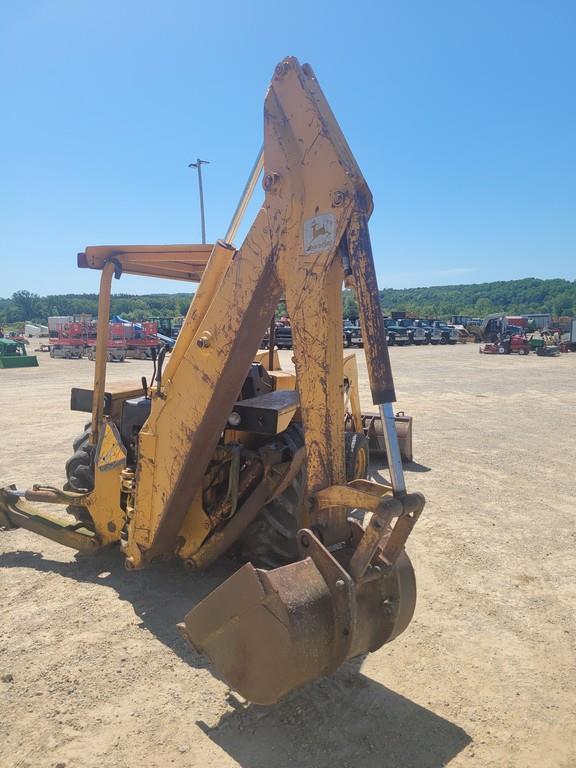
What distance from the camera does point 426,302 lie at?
139 m

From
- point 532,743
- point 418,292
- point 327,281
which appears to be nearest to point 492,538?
point 532,743

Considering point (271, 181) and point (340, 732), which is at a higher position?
point (271, 181)

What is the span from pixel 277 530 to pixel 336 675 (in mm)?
1100

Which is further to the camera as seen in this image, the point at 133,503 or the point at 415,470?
the point at 415,470

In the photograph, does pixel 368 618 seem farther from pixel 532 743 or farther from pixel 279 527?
pixel 279 527

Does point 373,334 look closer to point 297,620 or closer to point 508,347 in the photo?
point 297,620

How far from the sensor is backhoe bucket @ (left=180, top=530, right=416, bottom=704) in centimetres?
239

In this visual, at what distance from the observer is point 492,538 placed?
16.7 ft

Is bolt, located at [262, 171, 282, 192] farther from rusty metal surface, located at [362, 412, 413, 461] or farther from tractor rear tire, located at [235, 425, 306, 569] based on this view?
rusty metal surface, located at [362, 412, 413, 461]

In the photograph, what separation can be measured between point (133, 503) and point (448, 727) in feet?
7.66

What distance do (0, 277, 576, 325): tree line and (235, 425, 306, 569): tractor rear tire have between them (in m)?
49.3

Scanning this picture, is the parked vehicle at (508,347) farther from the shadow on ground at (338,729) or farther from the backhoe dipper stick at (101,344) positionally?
the shadow on ground at (338,729)

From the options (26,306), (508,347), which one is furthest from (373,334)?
(26,306)

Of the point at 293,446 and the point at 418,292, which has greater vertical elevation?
the point at 418,292
